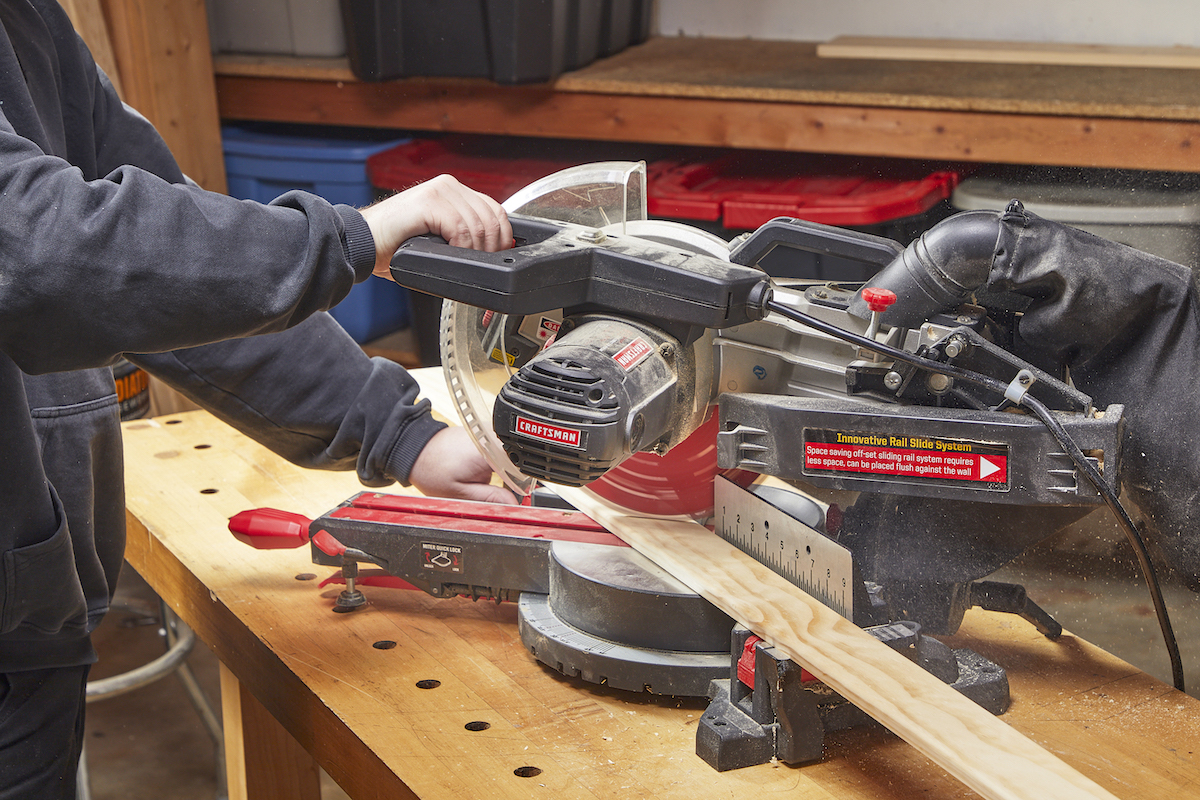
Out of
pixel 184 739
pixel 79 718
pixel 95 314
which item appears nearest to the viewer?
pixel 95 314

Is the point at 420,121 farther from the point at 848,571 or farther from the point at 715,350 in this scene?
the point at 848,571

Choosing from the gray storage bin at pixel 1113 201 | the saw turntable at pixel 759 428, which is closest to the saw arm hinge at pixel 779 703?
the saw turntable at pixel 759 428

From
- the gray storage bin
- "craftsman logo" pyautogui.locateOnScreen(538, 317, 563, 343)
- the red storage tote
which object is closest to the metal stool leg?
the red storage tote

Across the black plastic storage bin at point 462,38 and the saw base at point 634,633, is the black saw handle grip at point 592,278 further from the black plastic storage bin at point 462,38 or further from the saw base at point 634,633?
the black plastic storage bin at point 462,38

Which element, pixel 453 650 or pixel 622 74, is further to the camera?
pixel 622 74

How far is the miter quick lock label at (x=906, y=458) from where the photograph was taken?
824 millimetres

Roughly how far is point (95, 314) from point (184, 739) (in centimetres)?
177

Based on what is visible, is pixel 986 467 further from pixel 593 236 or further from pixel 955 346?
pixel 593 236

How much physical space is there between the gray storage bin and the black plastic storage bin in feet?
3.00

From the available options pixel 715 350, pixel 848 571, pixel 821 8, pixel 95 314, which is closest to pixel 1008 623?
pixel 848 571

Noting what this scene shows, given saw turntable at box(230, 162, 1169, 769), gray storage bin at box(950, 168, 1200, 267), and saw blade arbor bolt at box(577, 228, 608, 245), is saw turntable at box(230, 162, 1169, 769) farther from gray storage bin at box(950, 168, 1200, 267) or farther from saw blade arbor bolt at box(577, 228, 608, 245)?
gray storage bin at box(950, 168, 1200, 267)

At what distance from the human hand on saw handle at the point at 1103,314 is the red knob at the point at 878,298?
0.02 m

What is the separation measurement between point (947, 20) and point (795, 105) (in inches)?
34.8

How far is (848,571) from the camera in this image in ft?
2.91
